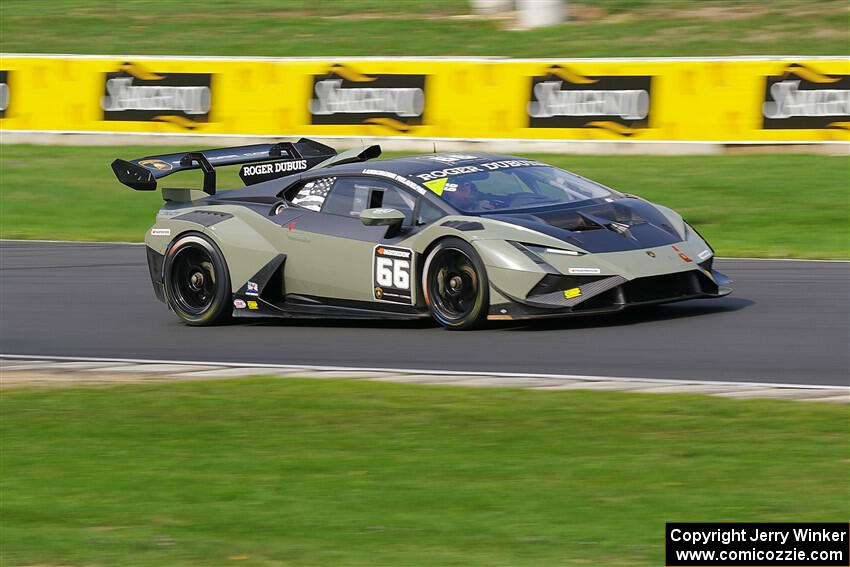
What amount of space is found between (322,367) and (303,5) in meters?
24.3

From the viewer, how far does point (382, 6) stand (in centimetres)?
3284

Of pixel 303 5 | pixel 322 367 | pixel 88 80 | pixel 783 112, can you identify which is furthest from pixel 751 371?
pixel 303 5

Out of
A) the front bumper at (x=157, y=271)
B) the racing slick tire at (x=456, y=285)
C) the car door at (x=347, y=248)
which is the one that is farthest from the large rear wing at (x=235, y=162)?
the racing slick tire at (x=456, y=285)

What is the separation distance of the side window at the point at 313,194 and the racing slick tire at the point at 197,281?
815mm

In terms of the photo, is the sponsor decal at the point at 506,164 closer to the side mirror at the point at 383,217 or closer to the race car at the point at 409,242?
the race car at the point at 409,242

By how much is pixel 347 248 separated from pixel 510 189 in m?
1.31

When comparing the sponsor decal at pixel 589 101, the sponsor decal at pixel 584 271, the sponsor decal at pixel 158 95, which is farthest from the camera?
the sponsor decal at pixel 158 95

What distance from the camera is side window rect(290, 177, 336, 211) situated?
11812 mm

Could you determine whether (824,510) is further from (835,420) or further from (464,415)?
(464,415)

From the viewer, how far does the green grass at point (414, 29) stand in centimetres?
2697

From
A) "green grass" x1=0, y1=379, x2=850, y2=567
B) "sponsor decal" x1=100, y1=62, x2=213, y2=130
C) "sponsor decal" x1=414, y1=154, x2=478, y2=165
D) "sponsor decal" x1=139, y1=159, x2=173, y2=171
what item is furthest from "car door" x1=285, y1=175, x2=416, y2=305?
"sponsor decal" x1=100, y1=62, x2=213, y2=130

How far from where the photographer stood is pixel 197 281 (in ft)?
40.7

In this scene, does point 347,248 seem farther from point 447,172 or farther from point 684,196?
point 684,196

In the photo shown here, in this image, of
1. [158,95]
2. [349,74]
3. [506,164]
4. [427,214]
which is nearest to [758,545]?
[427,214]
